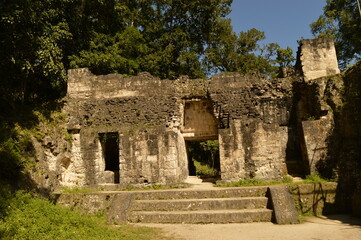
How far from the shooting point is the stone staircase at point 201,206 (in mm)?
7949

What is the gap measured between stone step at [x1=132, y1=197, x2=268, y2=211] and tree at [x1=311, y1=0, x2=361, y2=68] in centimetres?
2081

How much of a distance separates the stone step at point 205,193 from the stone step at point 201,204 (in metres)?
0.38

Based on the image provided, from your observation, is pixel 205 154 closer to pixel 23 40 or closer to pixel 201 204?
pixel 201 204

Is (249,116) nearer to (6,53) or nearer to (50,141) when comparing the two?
(50,141)

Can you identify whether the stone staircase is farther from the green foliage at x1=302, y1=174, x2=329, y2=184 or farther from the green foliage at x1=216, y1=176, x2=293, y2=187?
the green foliage at x1=302, y1=174, x2=329, y2=184

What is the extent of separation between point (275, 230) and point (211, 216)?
5.67ft

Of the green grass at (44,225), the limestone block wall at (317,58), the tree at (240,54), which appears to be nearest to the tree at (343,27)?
the tree at (240,54)

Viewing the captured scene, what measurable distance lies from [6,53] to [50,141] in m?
3.64

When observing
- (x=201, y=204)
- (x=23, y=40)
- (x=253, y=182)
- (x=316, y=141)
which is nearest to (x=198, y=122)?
(x=253, y=182)

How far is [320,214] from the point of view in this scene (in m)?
8.36

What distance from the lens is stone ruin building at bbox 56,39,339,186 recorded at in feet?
37.5

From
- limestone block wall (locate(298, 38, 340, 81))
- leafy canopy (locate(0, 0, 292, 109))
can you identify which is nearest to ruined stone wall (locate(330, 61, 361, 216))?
limestone block wall (locate(298, 38, 340, 81))

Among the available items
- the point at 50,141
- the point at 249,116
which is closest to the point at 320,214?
the point at 249,116

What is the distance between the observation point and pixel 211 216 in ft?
26.1
